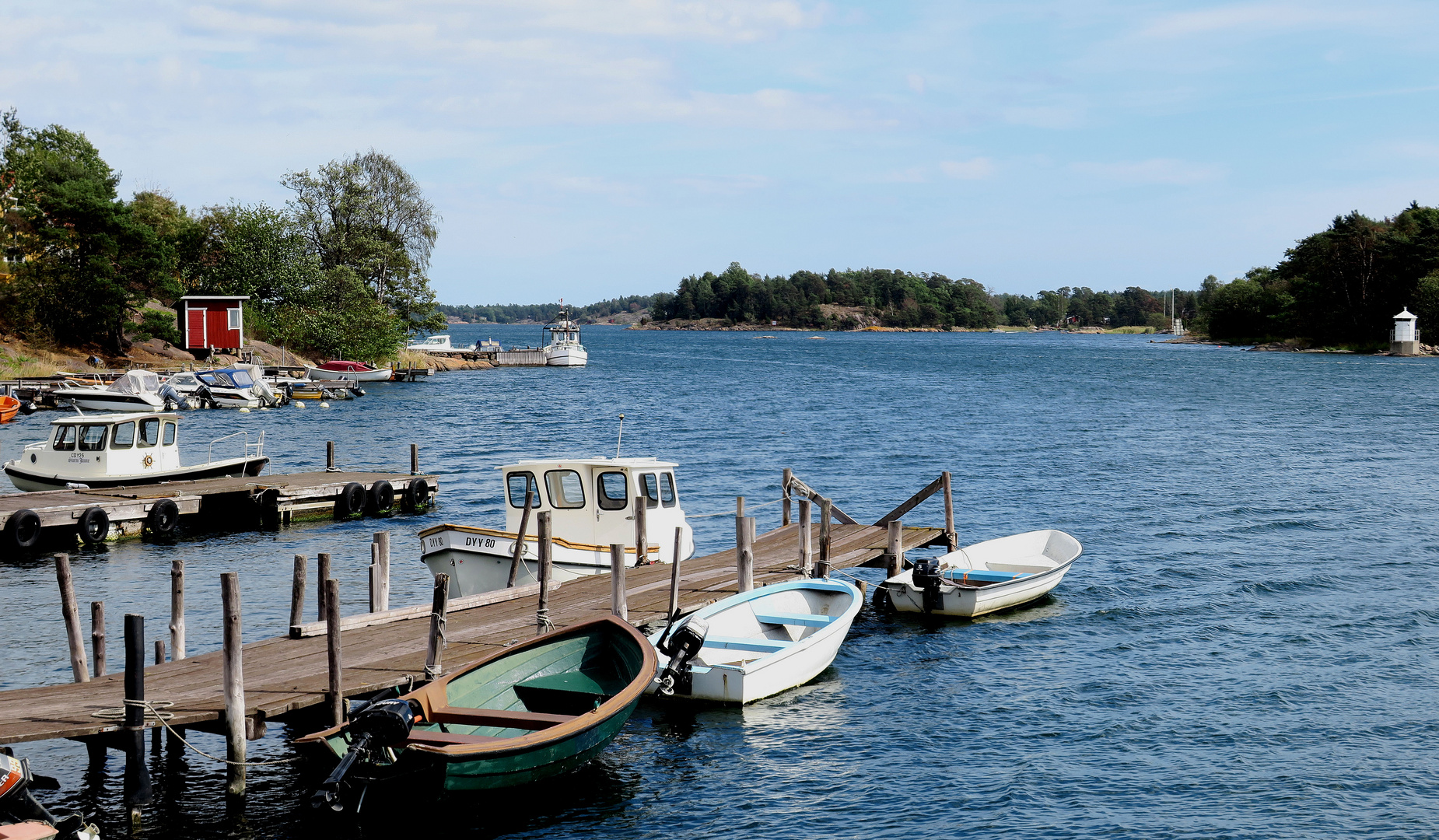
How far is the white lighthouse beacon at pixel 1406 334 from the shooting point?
11806 cm

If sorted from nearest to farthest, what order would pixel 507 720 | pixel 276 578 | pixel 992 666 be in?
1. pixel 507 720
2. pixel 992 666
3. pixel 276 578

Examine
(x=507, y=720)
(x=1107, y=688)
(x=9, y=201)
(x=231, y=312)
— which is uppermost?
(x=9, y=201)

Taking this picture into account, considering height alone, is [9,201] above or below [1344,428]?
above

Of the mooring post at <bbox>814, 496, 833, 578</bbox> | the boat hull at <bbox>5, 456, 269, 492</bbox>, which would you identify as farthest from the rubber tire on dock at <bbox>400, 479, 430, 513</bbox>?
the mooring post at <bbox>814, 496, 833, 578</bbox>

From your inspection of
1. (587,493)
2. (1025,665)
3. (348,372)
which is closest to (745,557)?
(587,493)

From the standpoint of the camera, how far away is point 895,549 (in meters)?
22.9

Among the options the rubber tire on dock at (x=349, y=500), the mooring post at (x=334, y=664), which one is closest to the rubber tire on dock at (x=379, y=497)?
the rubber tire on dock at (x=349, y=500)

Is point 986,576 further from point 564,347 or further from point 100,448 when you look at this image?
point 564,347

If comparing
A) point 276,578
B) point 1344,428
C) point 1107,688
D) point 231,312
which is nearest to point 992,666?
point 1107,688

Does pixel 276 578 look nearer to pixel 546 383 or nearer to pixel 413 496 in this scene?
pixel 413 496

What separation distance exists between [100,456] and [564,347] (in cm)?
9352

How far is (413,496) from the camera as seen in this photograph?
33781mm

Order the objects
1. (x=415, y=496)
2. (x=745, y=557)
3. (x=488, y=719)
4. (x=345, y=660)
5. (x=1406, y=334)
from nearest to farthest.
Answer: (x=488, y=719) < (x=345, y=660) < (x=745, y=557) < (x=415, y=496) < (x=1406, y=334)

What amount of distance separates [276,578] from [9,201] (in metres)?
67.7
